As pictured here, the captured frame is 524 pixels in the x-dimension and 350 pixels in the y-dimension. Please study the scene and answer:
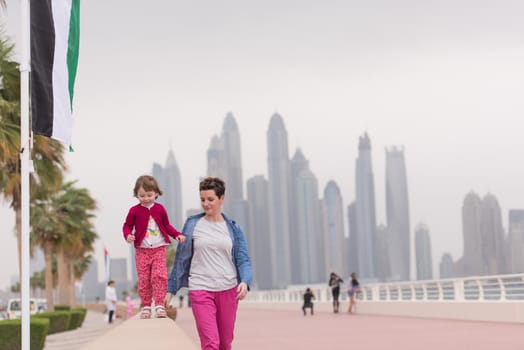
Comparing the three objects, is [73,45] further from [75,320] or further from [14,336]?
[75,320]

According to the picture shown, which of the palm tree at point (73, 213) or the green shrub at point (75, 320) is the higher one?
the palm tree at point (73, 213)

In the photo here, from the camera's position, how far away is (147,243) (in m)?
9.42

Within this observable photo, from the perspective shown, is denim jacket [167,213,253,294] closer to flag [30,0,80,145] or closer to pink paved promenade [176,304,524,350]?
flag [30,0,80,145]

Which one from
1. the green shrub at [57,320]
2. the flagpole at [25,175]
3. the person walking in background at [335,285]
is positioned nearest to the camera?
the flagpole at [25,175]

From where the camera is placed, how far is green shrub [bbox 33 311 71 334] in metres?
30.5

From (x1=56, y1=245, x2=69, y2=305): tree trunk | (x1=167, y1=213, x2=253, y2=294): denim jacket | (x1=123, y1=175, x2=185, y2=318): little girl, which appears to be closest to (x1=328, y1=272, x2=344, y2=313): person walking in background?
(x1=56, y1=245, x2=69, y2=305): tree trunk

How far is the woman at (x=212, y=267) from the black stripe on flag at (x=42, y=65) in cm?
225

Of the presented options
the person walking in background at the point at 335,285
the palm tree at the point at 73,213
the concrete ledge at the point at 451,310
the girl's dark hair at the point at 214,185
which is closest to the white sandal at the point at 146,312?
the girl's dark hair at the point at 214,185

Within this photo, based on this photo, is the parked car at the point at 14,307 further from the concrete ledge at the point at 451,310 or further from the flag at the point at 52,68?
the flag at the point at 52,68

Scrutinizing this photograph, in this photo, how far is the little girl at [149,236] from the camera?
363 inches

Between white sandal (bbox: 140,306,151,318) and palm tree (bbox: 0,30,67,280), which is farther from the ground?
palm tree (bbox: 0,30,67,280)

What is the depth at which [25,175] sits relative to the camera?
28.2 ft

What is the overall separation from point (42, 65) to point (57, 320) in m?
24.2

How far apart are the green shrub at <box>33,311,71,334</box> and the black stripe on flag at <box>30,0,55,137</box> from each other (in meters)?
22.1
